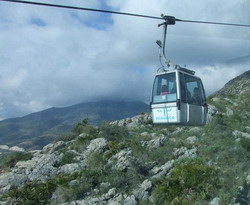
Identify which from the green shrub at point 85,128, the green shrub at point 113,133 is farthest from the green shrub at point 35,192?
the green shrub at point 85,128

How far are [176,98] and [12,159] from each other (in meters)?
16.0

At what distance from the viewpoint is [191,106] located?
13.6m

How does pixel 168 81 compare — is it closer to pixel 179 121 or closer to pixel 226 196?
pixel 179 121

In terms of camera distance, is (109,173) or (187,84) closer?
(187,84)

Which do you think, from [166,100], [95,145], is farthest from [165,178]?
[95,145]

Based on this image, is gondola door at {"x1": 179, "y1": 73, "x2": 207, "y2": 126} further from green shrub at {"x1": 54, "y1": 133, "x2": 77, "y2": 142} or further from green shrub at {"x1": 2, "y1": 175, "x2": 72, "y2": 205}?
green shrub at {"x1": 54, "y1": 133, "x2": 77, "y2": 142}

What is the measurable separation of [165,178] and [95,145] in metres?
7.53

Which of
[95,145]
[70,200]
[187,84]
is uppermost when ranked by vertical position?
[187,84]

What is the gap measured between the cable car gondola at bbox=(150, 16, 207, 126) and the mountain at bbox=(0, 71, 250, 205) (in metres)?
3.90

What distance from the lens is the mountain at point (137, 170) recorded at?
16797mm

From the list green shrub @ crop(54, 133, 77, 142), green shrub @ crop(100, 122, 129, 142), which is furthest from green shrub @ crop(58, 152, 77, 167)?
green shrub @ crop(54, 133, 77, 142)

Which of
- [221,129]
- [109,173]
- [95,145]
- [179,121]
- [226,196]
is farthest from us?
[221,129]

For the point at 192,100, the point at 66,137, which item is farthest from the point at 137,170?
the point at 66,137

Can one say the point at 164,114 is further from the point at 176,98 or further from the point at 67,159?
the point at 67,159
